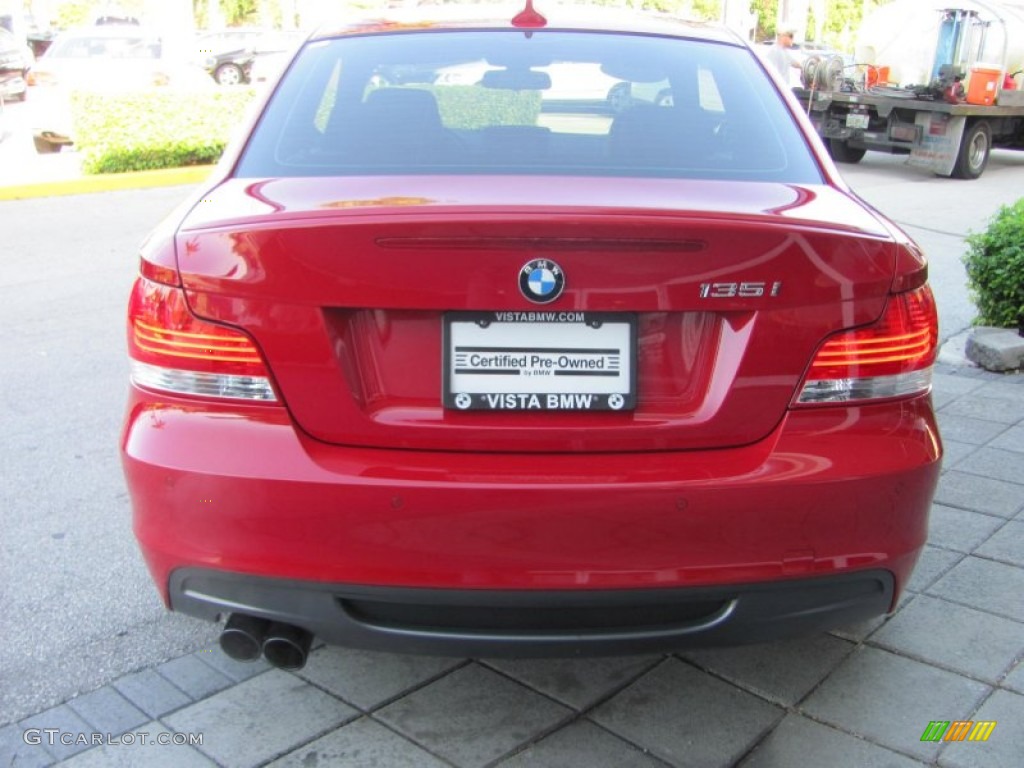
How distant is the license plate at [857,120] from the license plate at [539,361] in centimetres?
1472

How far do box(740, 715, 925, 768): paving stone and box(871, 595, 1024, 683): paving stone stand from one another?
0.49m

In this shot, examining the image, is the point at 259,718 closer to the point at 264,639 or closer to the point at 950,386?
the point at 264,639

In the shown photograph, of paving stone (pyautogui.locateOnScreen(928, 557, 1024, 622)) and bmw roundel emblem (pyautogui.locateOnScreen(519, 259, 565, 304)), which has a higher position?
bmw roundel emblem (pyautogui.locateOnScreen(519, 259, 565, 304))

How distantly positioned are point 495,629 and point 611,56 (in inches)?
71.8

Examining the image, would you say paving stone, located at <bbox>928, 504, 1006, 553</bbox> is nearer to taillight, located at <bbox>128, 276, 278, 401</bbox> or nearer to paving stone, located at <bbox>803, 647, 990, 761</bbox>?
paving stone, located at <bbox>803, 647, 990, 761</bbox>

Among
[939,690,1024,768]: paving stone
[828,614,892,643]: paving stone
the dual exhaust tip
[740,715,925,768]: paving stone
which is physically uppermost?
the dual exhaust tip

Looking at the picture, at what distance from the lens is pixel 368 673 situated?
2908 mm

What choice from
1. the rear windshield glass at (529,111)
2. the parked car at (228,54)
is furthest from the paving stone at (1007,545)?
the parked car at (228,54)

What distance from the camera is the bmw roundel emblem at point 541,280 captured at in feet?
7.07

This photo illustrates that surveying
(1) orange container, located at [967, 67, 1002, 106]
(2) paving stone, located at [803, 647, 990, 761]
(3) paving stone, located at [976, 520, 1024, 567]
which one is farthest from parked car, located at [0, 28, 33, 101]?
(2) paving stone, located at [803, 647, 990, 761]

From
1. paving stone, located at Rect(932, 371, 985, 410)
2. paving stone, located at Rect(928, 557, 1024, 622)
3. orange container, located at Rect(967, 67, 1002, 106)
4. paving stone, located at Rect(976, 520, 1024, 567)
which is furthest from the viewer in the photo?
orange container, located at Rect(967, 67, 1002, 106)

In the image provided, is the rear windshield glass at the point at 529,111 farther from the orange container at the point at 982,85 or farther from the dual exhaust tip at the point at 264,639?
the orange container at the point at 982,85

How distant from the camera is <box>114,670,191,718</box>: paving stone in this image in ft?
8.94

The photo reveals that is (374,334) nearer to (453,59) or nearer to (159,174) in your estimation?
(453,59)
